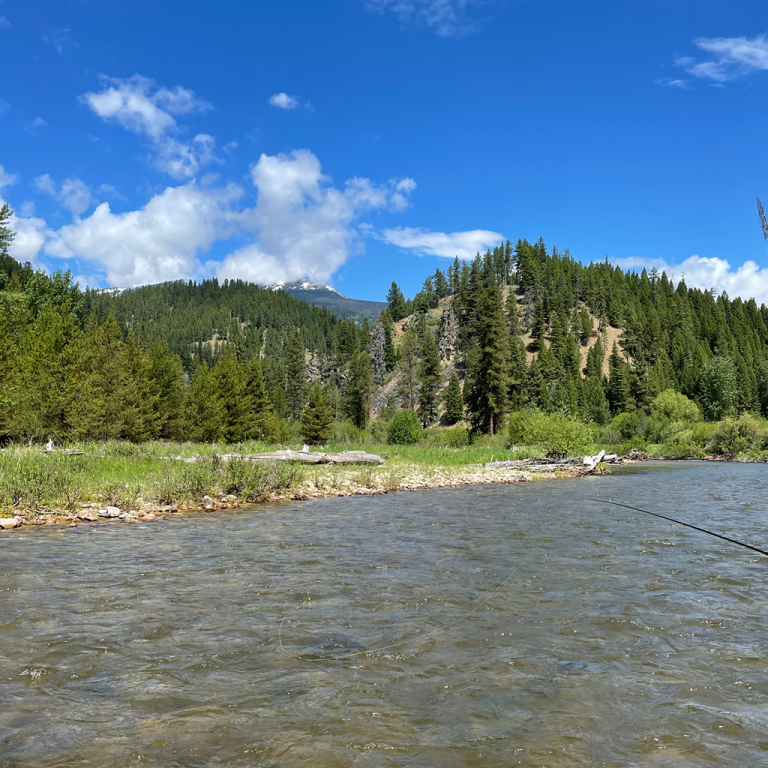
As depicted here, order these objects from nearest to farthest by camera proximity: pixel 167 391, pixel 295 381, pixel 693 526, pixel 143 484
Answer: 1. pixel 693 526
2. pixel 143 484
3. pixel 167 391
4. pixel 295 381

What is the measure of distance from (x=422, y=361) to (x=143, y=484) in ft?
274

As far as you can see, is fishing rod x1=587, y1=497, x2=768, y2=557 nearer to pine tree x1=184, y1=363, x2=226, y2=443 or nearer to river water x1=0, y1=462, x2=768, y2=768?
river water x1=0, y1=462, x2=768, y2=768

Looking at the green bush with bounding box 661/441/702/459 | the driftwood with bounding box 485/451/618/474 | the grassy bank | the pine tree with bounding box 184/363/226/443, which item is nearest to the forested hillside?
the pine tree with bounding box 184/363/226/443

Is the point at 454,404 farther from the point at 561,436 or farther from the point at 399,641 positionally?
the point at 399,641

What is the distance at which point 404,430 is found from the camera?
64.2 m

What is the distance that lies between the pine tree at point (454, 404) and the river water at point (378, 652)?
90212mm

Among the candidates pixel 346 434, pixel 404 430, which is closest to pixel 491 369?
pixel 404 430

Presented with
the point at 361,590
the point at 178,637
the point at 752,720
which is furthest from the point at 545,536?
the point at 178,637

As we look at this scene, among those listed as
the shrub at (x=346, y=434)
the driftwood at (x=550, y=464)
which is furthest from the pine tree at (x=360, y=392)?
the driftwood at (x=550, y=464)

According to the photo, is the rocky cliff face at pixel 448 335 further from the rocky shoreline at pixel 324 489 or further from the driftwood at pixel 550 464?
the rocky shoreline at pixel 324 489

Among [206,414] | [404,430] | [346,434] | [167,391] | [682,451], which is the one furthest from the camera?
[346,434]

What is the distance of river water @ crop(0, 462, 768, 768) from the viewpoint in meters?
3.28

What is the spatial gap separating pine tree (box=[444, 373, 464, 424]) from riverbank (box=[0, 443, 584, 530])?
247ft

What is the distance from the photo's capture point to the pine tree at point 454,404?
99688mm
